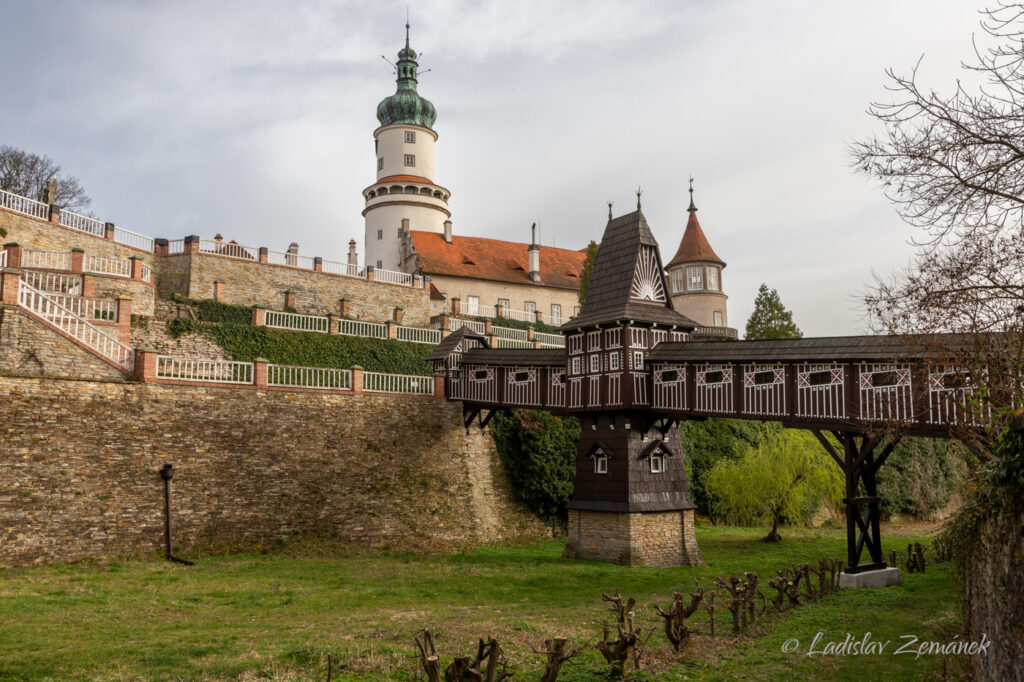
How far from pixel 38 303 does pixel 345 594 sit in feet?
39.4

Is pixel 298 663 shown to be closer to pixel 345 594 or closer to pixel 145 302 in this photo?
pixel 345 594

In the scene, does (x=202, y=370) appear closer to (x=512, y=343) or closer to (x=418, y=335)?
(x=418, y=335)

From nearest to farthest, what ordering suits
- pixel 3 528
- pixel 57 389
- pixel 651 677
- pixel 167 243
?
pixel 651 677 → pixel 3 528 → pixel 57 389 → pixel 167 243

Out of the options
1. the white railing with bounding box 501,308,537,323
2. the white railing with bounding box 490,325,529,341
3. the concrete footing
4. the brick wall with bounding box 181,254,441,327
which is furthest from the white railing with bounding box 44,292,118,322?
the white railing with bounding box 501,308,537,323

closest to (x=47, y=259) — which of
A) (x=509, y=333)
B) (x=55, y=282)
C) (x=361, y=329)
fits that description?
(x=55, y=282)

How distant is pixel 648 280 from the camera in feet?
79.9

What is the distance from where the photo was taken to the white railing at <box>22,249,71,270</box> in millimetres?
25344

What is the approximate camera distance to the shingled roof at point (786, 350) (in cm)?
1767

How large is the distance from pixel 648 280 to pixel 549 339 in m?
16.9

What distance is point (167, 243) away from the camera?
32.9 m

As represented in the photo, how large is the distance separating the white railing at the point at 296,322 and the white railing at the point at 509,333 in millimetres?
9974

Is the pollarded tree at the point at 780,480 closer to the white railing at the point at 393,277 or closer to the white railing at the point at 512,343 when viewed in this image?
the white railing at the point at 512,343

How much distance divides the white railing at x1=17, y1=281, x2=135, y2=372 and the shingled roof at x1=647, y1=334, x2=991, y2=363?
15.7 metres

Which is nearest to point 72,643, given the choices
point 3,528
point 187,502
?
point 3,528
